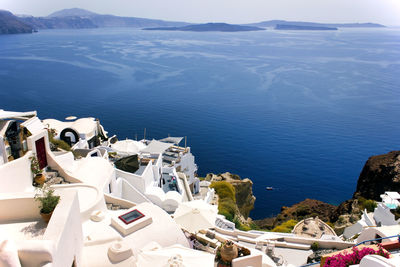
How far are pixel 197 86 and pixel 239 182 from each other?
73207mm

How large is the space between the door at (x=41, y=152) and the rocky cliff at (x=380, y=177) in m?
36.9

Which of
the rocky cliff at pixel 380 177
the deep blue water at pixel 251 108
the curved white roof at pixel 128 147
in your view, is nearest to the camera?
the curved white roof at pixel 128 147

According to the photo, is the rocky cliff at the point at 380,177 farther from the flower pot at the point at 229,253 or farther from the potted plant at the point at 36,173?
the potted plant at the point at 36,173

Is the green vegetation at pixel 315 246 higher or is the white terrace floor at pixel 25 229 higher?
the white terrace floor at pixel 25 229

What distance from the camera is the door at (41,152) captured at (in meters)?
16.3

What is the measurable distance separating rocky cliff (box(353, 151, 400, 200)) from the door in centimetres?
3692

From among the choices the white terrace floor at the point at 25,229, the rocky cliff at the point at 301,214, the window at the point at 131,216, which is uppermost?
the white terrace floor at the point at 25,229

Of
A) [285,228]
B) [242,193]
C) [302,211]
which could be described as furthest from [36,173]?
[302,211]

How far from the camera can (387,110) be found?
93188 mm

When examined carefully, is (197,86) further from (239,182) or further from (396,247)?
(396,247)

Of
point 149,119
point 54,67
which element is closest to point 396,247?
point 149,119

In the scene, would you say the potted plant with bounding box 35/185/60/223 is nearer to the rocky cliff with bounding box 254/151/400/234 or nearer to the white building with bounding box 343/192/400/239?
the white building with bounding box 343/192/400/239

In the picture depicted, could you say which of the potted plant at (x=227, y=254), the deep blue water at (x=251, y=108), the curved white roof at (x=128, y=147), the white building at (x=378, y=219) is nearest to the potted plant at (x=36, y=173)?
the potted plant at (x=227, y=254)

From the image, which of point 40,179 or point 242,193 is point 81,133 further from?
point 242,193
